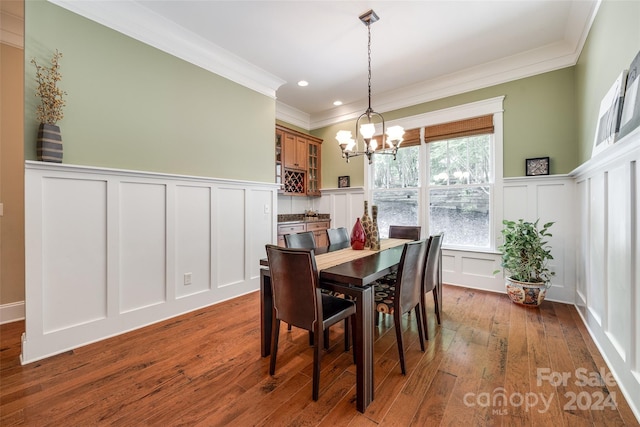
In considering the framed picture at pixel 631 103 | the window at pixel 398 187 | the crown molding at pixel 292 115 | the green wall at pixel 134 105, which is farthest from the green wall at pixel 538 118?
the green wall at pixel 134 105

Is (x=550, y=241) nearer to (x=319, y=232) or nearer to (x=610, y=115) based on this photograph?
(x=610, y=115)

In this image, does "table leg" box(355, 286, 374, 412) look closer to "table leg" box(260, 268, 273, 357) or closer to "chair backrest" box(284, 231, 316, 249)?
"table leg" box(260, 268, 273, 357)

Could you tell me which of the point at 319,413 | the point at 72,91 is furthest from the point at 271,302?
the point at 72,91

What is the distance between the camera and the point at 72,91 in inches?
88.4

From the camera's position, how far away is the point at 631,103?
1.66 metres

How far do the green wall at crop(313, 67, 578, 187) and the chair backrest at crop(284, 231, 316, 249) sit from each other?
2.76 m

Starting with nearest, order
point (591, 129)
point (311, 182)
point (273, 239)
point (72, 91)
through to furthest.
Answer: point (72, 91) < point (591, 129) < point (273, 239) < point (311, 182)

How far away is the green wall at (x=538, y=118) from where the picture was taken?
3.17 metres

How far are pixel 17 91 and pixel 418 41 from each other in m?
4.18

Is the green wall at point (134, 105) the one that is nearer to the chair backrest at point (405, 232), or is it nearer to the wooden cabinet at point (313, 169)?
the wooden cabinet at point (313, 169)

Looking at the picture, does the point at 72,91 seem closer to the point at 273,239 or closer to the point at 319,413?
the point at 273,239

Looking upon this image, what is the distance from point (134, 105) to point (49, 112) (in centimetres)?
66

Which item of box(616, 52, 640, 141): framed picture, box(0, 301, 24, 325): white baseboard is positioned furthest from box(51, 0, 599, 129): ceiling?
box(0, 301, 24, 325): white baseboard

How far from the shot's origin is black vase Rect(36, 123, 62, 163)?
2.03 metres
